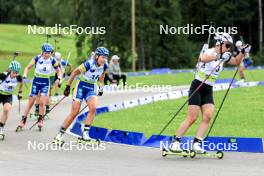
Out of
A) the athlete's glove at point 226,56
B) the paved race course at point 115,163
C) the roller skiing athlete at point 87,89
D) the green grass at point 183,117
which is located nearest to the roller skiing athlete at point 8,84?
the paved race course at point 115,163

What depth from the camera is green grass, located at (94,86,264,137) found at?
1480cm

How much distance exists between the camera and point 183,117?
17.8 m

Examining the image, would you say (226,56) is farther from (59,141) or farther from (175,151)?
(59,141)

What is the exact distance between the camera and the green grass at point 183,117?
14.8 meters

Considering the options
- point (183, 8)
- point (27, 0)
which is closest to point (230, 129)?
point (183, 8)

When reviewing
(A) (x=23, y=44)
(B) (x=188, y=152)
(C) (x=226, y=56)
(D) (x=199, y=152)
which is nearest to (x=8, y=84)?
(B) (x=188, y=152)

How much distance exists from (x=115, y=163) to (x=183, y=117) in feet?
23.3

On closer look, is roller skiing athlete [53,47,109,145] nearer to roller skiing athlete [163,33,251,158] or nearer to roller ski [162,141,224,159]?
Result: roller ski [162,141,224,159]

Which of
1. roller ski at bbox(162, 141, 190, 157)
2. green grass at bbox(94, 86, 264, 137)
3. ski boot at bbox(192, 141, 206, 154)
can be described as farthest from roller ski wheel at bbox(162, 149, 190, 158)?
green grass at bbox(94, 86, 264, 137)

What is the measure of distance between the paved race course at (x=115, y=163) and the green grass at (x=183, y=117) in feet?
8.33

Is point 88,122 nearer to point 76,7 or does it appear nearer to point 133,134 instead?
point 133,134

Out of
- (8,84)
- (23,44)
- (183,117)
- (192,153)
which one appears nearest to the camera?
(192,153)

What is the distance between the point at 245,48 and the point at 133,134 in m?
3.16

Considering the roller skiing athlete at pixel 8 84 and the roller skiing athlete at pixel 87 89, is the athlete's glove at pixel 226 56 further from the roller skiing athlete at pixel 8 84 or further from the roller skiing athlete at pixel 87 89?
the roller skiing athlete at pixel 8 84
